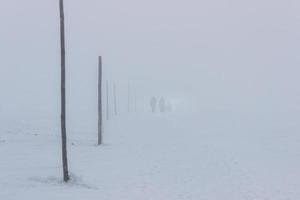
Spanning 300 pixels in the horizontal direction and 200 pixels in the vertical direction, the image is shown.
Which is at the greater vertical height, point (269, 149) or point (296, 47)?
point (296, 47)

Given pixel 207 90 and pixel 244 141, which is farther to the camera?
pixel 207 90

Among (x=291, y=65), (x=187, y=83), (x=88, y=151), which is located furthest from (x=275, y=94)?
(x=88, y=151)

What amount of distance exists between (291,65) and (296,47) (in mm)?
14615

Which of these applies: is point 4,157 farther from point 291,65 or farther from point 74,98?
point 291,65

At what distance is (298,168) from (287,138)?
48.6 ft

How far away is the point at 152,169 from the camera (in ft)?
73.3

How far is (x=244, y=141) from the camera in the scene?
115ft

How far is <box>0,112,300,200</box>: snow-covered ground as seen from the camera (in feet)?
55.2

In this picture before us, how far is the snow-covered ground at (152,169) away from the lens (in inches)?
662

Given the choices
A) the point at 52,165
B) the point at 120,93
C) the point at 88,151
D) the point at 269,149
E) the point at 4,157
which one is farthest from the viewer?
the point at 120,93

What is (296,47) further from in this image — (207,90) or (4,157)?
(4,157)

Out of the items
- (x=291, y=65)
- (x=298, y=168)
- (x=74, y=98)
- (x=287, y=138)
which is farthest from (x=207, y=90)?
(x=298, y=168)

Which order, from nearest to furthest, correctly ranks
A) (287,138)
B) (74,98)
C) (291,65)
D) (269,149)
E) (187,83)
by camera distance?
(269,149) → (287,138) → (74,98) → (291,65) → (187,83)

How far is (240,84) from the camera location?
602 ft
